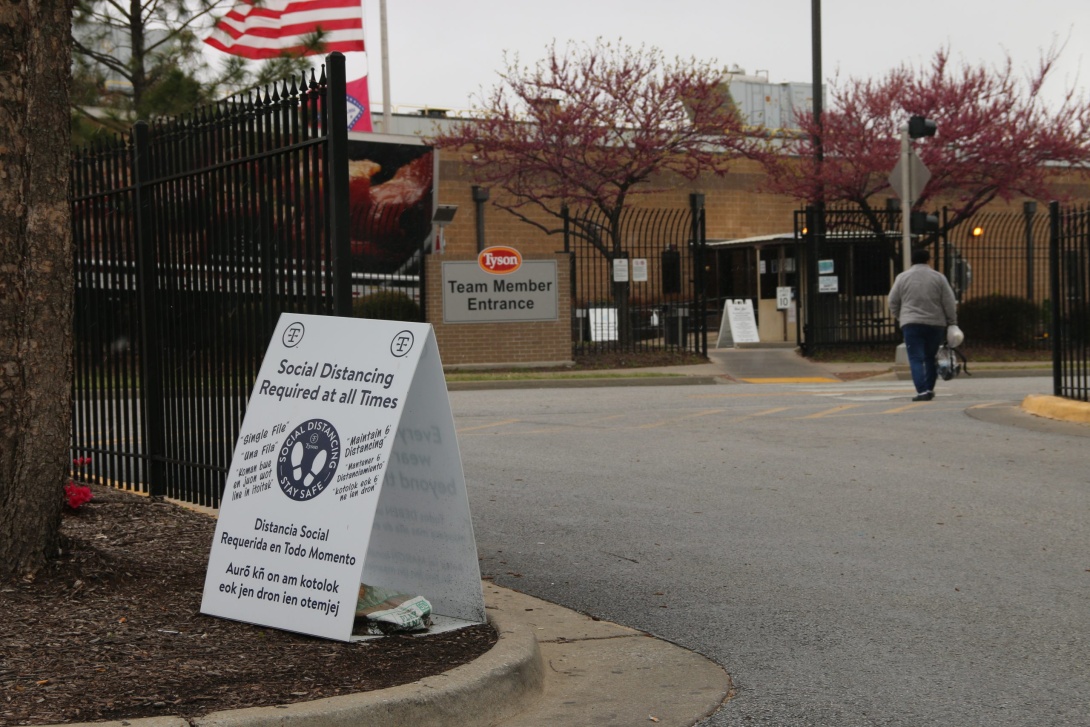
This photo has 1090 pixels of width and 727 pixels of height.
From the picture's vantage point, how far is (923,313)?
1523cm

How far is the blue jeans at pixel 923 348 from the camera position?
15305 millimetres

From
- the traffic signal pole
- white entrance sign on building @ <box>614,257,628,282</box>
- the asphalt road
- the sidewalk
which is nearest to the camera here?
the sidewalk

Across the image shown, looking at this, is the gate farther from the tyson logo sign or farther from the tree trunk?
the tree trunk

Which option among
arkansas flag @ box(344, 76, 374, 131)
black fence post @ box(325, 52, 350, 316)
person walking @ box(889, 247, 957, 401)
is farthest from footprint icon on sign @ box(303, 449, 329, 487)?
arkansas flag @ box(344, 76, 374, 131)

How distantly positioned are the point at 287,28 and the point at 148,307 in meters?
16.6

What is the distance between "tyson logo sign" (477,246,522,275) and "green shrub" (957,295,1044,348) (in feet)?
34.0

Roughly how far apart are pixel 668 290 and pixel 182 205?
22.0 meters

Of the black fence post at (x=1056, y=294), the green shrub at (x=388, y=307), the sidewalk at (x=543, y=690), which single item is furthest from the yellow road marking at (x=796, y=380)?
the sidewalk at (x=543, y=690)

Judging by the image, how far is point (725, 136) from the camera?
3081 centimetres

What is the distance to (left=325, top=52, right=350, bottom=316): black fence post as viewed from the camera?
5684 millimetres

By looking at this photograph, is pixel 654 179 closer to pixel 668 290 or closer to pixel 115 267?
pixel 668 290

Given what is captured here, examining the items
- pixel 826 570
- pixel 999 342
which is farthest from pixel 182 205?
pixel 999 342

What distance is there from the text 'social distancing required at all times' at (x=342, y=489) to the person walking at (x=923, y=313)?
11118 mm

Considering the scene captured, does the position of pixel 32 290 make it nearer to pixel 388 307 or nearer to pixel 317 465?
pixel 317 465
